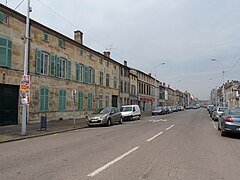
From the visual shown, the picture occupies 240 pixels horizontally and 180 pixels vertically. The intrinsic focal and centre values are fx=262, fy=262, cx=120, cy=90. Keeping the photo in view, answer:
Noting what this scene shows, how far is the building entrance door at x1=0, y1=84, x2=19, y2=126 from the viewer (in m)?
18.2

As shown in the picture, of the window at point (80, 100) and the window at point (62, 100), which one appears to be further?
the window at point (80, 100)

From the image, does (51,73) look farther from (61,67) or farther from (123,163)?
(123,163)

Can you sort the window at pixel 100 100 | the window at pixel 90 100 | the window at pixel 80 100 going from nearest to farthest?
the window at pixel 80 100
the window at pixel 90 100
the window at pixel 100 100

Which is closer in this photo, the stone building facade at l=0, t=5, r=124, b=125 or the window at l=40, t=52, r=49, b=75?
the stone building facade at l=0, t=5, r=124, b=125

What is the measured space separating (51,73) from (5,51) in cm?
589

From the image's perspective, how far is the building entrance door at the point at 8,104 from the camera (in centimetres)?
1823

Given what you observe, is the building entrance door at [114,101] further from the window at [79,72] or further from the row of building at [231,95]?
the row of building at [231,95]

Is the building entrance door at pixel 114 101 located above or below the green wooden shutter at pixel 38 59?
below

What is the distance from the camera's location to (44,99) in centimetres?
2233

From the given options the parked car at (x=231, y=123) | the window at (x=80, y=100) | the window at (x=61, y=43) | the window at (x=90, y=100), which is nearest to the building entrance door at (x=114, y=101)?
the window at (x=90, y=100)

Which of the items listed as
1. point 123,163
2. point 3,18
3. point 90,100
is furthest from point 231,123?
point 90,100

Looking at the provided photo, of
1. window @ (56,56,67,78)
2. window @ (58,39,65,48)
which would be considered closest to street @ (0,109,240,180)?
window @ (56,56,67,78)

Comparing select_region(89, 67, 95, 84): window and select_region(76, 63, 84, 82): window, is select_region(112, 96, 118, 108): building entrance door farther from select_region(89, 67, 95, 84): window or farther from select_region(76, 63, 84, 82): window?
select_region(76, 63, 84, 82): window

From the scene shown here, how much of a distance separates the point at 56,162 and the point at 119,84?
3479cm
